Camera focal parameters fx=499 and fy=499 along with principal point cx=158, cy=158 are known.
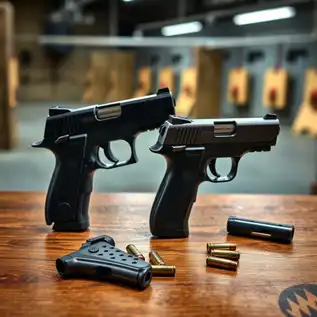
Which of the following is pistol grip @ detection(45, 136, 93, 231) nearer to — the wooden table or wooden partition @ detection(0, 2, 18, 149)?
the wooden table

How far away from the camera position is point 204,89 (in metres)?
4.63

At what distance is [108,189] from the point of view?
2754mm

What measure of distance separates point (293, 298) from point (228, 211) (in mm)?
548

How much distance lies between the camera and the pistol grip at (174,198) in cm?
113

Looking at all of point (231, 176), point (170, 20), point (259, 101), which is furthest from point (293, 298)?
point (170, 20)

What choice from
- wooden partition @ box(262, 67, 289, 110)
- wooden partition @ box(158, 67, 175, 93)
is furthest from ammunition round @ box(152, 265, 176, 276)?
A: wooden partition @ box(158, 67, 175, 93)

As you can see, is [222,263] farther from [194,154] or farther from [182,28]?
[182,28]

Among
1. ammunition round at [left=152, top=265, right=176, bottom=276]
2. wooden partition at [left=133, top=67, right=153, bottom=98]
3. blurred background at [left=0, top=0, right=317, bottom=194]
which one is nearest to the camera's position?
ammunition round at [left=152, top=265, right=176, bottom=276]

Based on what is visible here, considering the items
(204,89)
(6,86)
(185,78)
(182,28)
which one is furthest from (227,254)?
(182,28)

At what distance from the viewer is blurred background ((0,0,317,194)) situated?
320 centimetres

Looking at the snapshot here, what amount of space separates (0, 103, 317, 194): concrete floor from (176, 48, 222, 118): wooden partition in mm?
658

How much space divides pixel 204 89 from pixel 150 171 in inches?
65.4

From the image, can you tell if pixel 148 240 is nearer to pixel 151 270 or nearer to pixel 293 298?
pixel 151 270

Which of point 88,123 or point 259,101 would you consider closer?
point 88,123
